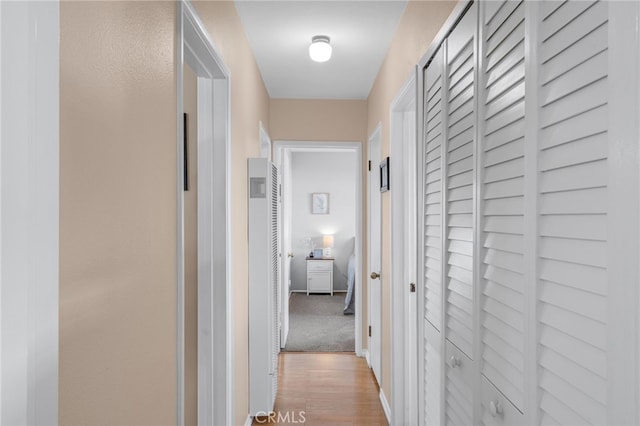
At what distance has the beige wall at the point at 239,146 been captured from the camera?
2.11 m

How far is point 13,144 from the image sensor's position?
0.57 m

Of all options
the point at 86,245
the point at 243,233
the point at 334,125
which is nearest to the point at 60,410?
the point at 86,245

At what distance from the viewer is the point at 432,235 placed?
1.85 m

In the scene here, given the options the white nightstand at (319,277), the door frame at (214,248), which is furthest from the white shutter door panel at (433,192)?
the white nightstand at (319,277)

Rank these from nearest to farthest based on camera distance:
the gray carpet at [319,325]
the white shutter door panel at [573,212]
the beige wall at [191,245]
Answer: the white shutter door panel at [573,212], the beige wall at [191,245], the gray carpet at [319,325]

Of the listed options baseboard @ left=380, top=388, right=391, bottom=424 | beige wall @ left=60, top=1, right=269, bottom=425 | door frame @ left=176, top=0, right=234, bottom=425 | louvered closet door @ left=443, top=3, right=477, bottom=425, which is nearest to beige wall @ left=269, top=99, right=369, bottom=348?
baseboard @ left=380, top=388, right=391, bottom=424

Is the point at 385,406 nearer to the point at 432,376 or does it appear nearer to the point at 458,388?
the point at 432,376

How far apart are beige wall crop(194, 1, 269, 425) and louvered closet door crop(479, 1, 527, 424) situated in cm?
122

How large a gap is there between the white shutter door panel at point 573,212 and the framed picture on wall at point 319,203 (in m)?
6.40

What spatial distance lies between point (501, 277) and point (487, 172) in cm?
30

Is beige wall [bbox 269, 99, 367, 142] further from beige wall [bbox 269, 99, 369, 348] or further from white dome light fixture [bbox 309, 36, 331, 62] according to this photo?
white dome light fixture [bbox 309, 36, 331, 62]

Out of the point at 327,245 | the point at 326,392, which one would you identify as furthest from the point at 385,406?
the point at 327,245

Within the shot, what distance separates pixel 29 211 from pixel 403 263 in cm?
236

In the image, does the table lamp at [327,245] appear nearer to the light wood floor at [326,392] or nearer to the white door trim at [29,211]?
the light wood floor at [326,392]
